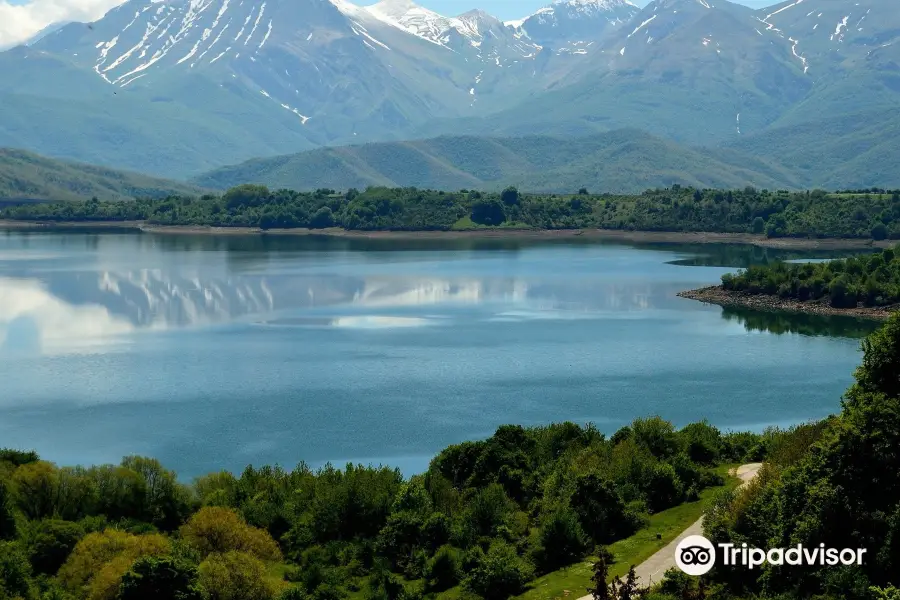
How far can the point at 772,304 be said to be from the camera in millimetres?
84500

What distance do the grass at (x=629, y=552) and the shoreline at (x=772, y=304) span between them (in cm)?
4867

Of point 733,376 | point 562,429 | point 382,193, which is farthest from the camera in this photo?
point 382,193

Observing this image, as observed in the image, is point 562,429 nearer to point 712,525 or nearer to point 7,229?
point 712,525

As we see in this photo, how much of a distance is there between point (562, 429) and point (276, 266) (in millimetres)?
76629

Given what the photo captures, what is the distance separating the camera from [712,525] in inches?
1118

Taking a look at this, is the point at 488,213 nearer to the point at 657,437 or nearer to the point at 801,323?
the point at 801,323

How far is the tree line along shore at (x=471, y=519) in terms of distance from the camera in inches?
1030

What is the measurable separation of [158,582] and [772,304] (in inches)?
2512

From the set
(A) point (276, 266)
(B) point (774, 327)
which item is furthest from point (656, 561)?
(A) point (276, 266)

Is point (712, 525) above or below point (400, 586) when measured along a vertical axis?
above

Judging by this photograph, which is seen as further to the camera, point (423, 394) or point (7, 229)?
point (7, 229)

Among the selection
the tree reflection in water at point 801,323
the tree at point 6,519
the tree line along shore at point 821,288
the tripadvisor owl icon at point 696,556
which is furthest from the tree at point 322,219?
the tripadvisor owl icon at point 696,556

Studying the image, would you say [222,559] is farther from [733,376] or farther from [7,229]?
[7,229]

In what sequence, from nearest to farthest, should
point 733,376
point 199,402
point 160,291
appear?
point 199,402
point 733,376
point 160,291
